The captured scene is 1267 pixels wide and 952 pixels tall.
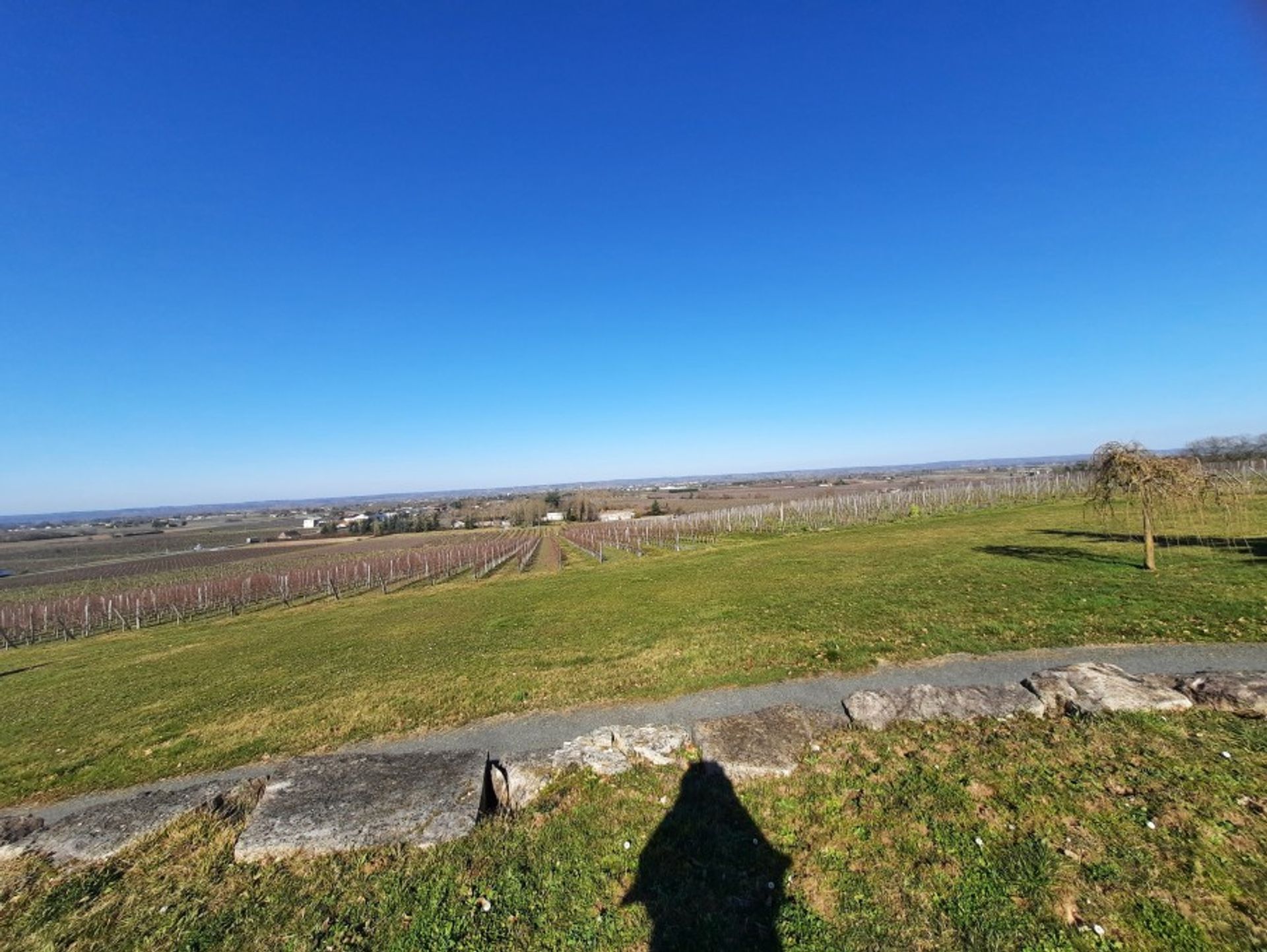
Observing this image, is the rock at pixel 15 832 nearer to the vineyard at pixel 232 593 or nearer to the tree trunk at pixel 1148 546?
the tree trunk at pixel 1148 546

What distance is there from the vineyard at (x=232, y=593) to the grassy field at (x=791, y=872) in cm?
3807

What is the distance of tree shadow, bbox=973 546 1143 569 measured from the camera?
55.0 feet

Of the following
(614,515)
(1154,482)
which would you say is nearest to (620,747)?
(1154,482)

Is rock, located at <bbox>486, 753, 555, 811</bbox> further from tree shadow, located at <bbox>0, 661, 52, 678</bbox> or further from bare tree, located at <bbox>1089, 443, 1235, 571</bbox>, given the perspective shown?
tree shadow, located at <bbox>0, 661, 52, 678</bbox>

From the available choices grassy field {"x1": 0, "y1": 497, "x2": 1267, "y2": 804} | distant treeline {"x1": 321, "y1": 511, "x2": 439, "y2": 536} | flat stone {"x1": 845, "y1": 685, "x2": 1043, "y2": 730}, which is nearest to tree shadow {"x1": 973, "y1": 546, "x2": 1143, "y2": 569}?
grassy field {"x1": 0, "y1": 497, "x2": 1267, "y2": 804}

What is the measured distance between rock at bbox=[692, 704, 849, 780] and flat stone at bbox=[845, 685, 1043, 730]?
0.36 metres

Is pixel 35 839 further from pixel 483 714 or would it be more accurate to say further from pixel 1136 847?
pixel 1136 847

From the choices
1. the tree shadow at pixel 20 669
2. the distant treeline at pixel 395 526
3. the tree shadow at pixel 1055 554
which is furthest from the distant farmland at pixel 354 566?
the distant treeline at pixel 395 526

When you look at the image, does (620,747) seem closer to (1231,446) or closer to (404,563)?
(404,563)

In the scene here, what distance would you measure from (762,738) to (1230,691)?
5722mm

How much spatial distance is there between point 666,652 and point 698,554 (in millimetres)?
22186

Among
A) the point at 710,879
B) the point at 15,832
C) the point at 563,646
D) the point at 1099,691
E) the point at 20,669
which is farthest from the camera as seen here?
the point at 20,669

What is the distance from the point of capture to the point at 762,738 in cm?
607

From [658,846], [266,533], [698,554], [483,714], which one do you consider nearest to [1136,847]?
[658,846]
